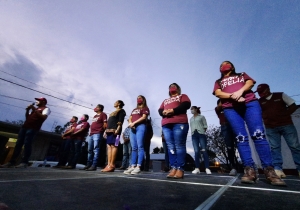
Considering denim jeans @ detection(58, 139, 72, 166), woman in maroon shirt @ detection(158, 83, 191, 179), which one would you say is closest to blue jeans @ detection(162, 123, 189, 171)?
woman in maroon shirt @ detection(158, 83, 191, 179)

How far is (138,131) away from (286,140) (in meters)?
3.09

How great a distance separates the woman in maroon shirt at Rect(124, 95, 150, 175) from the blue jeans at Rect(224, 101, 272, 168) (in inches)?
72.4

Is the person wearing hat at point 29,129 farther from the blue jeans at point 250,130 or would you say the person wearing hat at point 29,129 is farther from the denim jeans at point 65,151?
the blue jeans at point 250,130

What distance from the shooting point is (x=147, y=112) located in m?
3.66

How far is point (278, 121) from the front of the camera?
125 inches

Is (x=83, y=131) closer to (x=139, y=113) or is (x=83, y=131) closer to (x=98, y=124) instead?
(x=98, y=124)

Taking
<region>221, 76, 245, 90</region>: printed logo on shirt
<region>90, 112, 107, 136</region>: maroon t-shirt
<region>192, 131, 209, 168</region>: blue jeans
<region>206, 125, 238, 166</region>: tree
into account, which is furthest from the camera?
<region>206, 125, 238, 166</region>: tree

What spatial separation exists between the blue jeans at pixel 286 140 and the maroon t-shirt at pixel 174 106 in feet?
7.06

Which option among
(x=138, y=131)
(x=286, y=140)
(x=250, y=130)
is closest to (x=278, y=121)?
(x=286, y=140)

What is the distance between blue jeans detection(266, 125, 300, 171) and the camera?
297cm

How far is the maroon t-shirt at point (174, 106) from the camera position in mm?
2601

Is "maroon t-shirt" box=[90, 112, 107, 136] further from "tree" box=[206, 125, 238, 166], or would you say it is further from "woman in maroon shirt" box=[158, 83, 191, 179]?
"tree" box=[206, 125, 238, 166]

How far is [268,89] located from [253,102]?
192cm

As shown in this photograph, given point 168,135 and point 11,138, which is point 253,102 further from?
point 11,138
